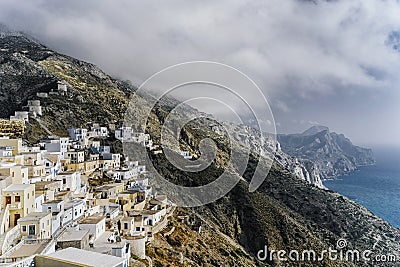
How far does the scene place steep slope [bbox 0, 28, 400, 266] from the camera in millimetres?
44969

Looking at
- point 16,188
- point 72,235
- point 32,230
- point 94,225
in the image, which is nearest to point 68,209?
point 94,225

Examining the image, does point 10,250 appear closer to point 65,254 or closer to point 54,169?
point 65,254

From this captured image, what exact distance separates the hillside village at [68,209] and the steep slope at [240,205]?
3.01 metres

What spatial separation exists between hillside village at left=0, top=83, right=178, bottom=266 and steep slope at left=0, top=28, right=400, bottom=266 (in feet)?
9.87

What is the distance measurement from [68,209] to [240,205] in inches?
1340

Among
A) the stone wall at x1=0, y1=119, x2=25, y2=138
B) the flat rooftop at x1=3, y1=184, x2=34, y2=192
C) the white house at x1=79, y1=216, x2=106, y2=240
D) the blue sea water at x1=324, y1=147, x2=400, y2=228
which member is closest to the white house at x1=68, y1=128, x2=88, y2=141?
the stone wall at x1=0, y1=119, x2=25, y2=138

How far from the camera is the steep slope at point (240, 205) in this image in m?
45.0

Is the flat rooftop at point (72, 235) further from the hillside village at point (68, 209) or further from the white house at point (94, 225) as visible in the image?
the white house at point (94, 225)

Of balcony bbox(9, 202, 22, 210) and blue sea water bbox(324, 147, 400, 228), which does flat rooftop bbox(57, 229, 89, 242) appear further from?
blue sea water bbox(324, 147, 400, 228)

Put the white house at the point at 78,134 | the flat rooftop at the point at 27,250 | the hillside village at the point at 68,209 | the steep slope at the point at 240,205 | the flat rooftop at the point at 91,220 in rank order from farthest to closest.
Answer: the white house at the point at 78,134 → the steep slope at the point at 240,205 → the flat rooftop at the point at 91,220 → the hillside village at the point at 68,209 → the flat rooftop at the point at 27,250

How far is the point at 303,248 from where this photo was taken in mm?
46312

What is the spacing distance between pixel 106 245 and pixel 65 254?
23.4ft

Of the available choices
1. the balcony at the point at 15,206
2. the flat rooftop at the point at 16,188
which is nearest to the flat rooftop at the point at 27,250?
the balcony at the point at 15,206

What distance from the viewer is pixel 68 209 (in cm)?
1966
